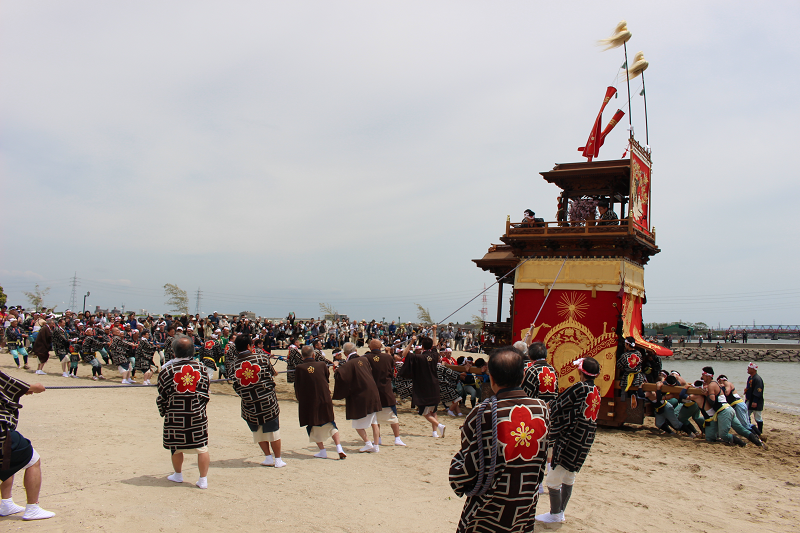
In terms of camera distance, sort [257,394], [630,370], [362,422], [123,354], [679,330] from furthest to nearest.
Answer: [679,330] < [123,354] < [630,370] < [362,422] < [257,394]

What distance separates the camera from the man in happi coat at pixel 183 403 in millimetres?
6191

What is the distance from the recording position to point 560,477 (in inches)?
230

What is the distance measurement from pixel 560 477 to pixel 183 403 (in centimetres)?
464

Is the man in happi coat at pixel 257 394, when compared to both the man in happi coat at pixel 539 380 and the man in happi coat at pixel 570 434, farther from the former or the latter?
the man in happi coat at pixel 570 434

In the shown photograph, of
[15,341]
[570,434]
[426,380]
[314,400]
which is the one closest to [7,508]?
[314,400]

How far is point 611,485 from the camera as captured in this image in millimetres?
7770

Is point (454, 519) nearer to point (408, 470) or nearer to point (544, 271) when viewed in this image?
point (408, 470)

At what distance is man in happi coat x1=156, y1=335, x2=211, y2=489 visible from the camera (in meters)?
6.19

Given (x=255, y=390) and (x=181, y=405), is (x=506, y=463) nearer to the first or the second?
(x=181, y=405)

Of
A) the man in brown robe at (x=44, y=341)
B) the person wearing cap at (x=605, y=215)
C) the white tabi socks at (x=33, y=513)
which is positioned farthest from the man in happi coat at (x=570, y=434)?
the man in brown robe at (x=44, y=341)

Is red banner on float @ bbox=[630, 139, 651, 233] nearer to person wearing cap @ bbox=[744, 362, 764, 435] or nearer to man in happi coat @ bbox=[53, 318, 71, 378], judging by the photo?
person wearing cap @ bbox=[744, 362, 764, 435]

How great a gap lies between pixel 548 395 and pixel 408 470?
2854 millimetres

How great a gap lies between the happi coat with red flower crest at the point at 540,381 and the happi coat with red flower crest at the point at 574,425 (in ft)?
1.16

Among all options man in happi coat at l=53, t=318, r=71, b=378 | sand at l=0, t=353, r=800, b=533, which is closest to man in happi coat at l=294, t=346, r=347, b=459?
sand at l=0, t=353, r=800, b=533
